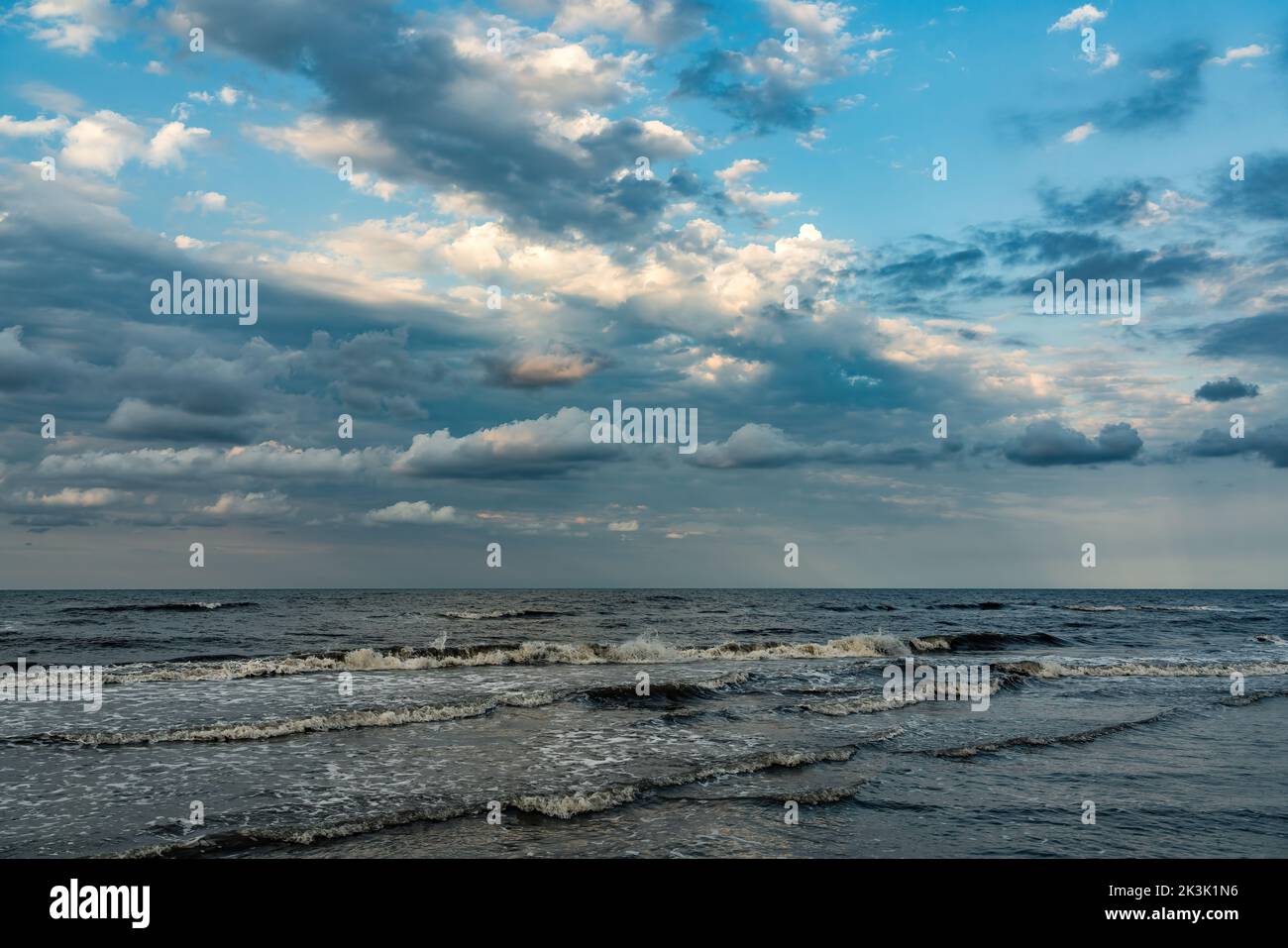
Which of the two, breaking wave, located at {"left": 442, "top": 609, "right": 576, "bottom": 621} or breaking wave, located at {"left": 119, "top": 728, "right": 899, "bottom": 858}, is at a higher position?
breaking wave, located at {"left": 119, "top": 728, "right": 899, "bottom": 858}

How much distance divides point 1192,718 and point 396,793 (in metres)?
21.5

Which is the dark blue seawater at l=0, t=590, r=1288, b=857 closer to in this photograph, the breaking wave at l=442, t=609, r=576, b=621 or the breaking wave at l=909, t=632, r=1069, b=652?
the breaking wave at l=909, t=632, r=1069, b=652

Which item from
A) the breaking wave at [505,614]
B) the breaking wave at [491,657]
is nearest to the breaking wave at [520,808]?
the breaking wave at [491,657]

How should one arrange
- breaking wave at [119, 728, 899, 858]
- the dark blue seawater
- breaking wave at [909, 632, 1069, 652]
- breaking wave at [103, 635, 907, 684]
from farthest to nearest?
breaking wave at [909, 632, 1069, 652] < breaking wave at [103, 635, 907, 684] < the dark blue seawater < breaking wave at [119, 728, 899, 858]

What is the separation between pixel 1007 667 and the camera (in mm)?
34031

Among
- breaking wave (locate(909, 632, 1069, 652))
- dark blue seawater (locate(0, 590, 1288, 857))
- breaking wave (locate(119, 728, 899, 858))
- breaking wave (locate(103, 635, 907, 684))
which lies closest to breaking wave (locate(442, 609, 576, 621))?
breaking wave (locate(103, 635, 907, 684))

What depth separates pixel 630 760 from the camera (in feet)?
54.2

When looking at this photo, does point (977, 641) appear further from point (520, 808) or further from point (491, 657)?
point (520, 808)

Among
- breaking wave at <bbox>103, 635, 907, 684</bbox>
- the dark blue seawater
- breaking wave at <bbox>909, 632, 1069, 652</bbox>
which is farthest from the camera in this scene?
breaking wave at <bbox>909, 632, 1069, 652</bbox>

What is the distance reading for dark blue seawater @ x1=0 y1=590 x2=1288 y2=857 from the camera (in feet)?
38.0
